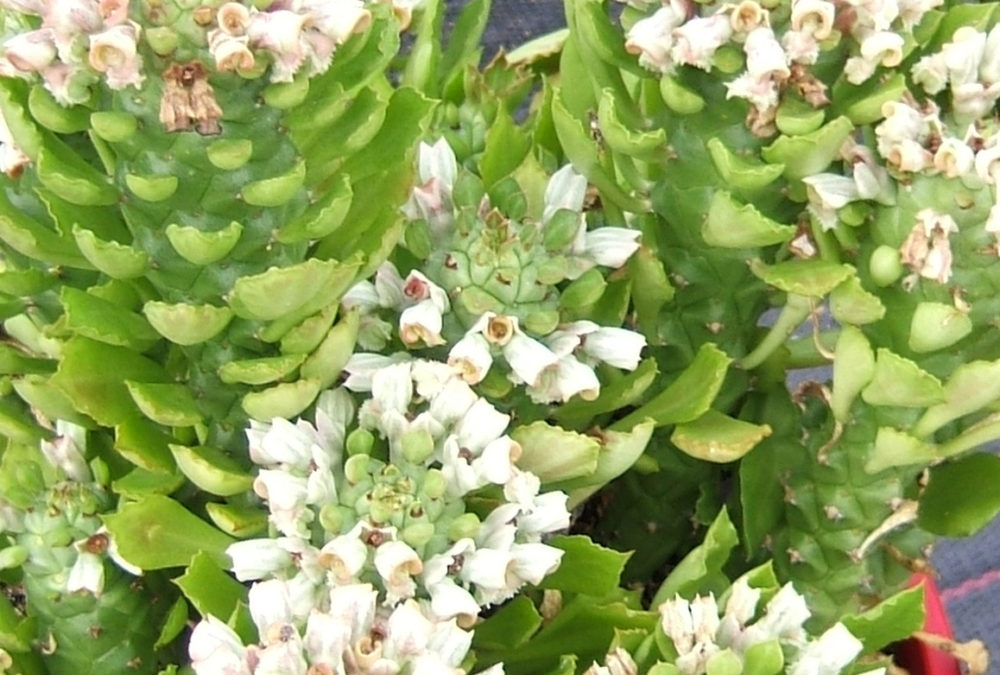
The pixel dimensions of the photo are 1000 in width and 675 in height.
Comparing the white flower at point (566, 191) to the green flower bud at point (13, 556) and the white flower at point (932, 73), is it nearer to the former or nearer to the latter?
the white flower at point (932, 73)

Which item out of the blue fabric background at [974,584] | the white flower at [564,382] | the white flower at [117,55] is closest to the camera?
the white flower at [117,55]

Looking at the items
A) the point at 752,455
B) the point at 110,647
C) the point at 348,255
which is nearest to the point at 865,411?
the point at 752,455

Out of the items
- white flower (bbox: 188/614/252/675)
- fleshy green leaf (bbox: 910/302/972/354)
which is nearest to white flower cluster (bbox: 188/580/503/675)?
white flower (bbox: 188/614/252/675)

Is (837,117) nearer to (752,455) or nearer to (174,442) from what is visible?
(752,455)

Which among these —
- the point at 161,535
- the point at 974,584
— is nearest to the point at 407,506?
the point at 161,535

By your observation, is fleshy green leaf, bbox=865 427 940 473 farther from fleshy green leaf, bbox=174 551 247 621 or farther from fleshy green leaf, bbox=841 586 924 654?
fleshy green leaf, bbox=174 551 247 621

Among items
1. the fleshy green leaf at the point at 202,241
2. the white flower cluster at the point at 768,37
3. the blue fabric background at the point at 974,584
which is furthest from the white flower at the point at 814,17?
the blue fabric background at the point at 974,584

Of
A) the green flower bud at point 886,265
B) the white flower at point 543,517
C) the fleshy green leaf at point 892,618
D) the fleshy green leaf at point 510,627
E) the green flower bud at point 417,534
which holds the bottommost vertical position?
the fleshy green leaf at point 510,627

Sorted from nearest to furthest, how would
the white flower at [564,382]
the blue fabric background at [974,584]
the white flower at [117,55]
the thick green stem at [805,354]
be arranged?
1. the white flower at [117,55]
2. the white flower at [564,382]
3. the thick green stem at [805,354]
4. the blue fabric background at [974,584]
